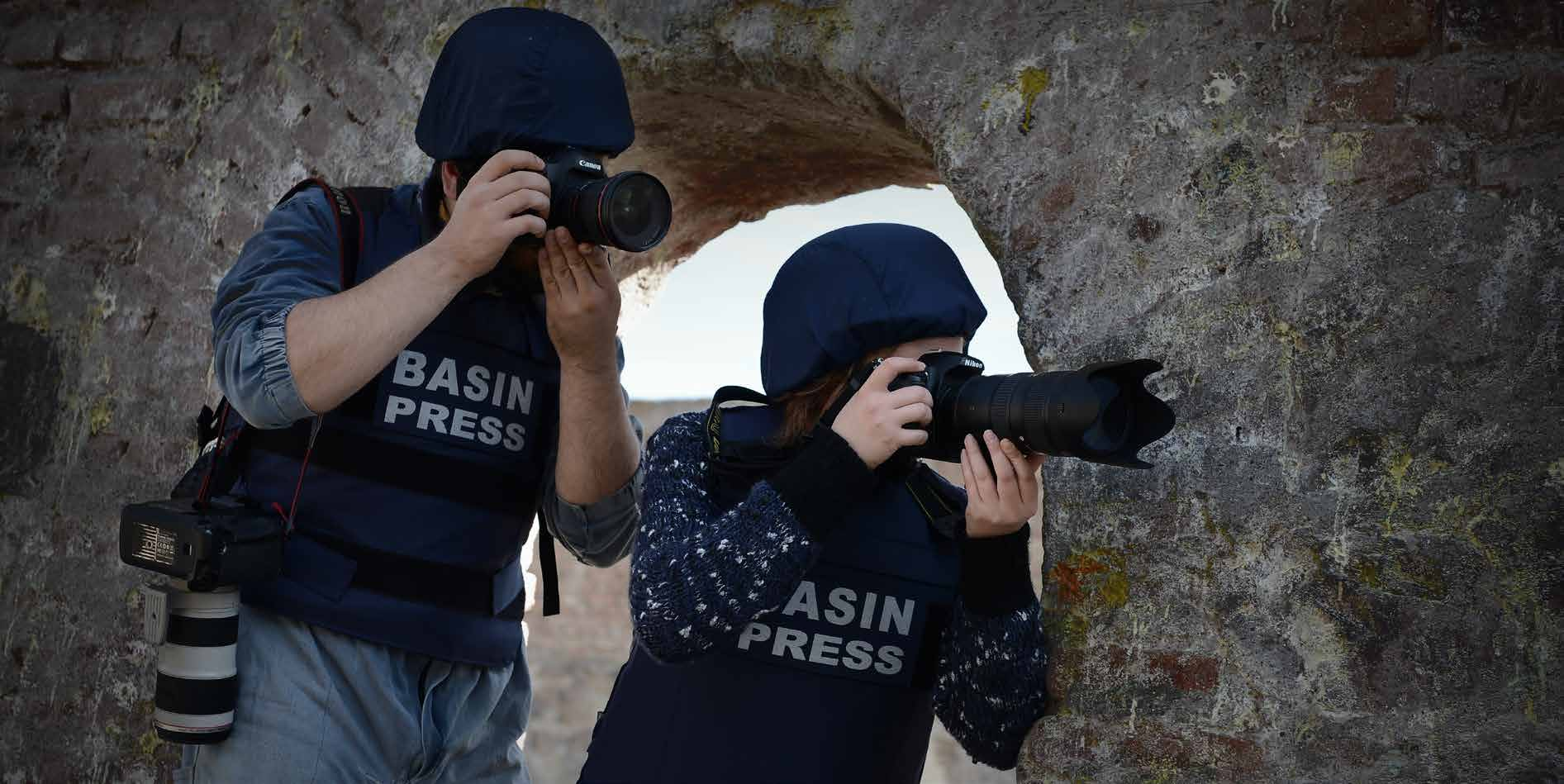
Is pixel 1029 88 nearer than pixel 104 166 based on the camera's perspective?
Yes

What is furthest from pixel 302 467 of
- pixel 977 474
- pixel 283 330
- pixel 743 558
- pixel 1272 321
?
pixel 1272 321

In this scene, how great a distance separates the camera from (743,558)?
1.31 m

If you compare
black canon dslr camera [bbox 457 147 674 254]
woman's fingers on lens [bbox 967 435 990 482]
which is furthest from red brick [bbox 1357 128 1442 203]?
black canon dslr camera [bbox 457 147 674 254]

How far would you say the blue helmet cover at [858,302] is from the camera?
4.58ft

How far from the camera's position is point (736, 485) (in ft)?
4.84

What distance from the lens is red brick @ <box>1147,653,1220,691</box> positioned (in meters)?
1.51

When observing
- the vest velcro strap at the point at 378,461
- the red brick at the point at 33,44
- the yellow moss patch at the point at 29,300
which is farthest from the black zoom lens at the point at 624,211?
the red brick at the point at 33,44

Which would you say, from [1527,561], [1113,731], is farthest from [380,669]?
[1527,561]

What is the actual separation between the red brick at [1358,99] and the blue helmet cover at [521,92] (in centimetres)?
80

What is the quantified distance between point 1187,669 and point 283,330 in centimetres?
105

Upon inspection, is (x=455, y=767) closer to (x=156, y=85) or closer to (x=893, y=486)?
(x=893, y=486)

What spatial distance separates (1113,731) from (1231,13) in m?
0.86

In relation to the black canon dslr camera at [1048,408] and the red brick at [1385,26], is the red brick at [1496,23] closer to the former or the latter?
the red brick at [1385,26]

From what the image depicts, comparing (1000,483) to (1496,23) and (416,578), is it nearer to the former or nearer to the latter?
(416,578)
